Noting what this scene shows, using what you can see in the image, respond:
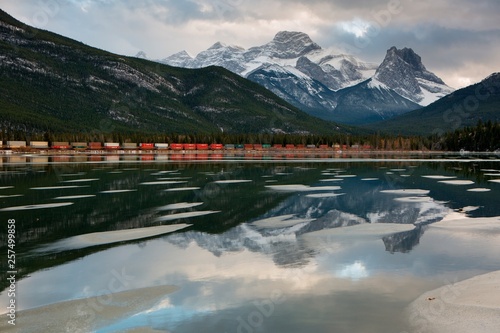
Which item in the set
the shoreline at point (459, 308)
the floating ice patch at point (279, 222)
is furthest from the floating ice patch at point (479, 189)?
the shoreline at point (459, 308)

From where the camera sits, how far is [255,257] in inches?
880

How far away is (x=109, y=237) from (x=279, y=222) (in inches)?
442

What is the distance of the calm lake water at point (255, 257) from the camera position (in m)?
15.3

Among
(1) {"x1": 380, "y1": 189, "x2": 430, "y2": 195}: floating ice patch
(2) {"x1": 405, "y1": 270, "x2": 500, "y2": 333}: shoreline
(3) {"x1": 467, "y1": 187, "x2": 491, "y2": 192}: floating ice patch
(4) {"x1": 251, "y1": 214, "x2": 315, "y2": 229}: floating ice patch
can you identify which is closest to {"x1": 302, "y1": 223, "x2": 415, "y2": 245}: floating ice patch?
(4) {"x1": 251, "y1": 214, "x2": 315, "y2": 229}: floating ice patch

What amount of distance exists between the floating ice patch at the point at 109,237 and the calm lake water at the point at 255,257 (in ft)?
0.78

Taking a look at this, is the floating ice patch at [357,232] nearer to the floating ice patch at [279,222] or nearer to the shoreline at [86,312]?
the floating ice patch at [279,222]

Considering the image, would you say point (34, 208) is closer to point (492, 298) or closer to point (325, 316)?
point (325, 316)

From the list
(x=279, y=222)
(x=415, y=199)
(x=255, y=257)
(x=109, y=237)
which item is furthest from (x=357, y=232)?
(x=415, y=199)

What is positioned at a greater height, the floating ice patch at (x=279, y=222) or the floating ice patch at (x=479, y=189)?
the floating ice patch at (x=479, y=189)

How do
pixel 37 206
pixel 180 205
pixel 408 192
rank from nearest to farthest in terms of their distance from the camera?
pixel 37 206, pixel 180 205, pixel 408 192

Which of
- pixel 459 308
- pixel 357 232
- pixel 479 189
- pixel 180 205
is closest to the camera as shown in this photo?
pixel 459 308

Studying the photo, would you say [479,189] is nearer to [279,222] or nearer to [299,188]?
[299,188]

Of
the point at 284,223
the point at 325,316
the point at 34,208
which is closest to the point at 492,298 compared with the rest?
the point at 325,316

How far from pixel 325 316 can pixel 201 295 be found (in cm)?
479
